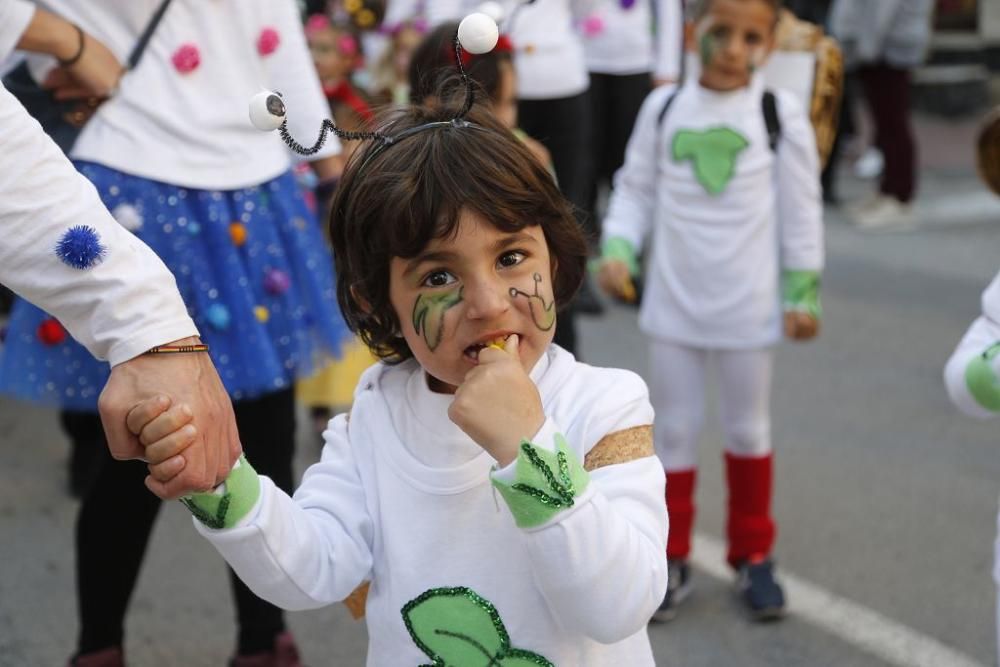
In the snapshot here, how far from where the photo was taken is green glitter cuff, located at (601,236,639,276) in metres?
3.38

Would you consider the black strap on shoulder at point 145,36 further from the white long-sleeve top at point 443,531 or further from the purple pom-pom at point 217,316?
the white long-sleeve top at point 443,531

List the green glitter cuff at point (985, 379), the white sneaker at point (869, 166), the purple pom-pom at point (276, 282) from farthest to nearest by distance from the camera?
the white sneaker at point (869, 166), the purple pom-pom at point (276, 282), the green glitter cuff at point (985, 379)

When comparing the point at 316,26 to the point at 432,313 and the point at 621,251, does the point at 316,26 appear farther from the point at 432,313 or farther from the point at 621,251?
the point at 432,313

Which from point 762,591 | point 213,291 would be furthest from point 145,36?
point 762,591

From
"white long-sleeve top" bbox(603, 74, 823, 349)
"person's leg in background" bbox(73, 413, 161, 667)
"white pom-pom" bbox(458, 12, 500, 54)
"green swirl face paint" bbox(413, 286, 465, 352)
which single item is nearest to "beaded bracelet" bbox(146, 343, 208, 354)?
"green swirl face paint" bbox(413, 286, 465, 352)

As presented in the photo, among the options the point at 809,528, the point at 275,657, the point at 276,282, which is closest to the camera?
the point at 276,282

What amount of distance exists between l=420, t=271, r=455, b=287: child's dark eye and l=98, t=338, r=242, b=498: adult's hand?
31 cm

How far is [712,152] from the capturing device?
3422 millimetres

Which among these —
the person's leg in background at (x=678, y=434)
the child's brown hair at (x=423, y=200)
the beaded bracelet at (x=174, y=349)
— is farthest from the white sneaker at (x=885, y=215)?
the beaded bracelet at (x=174, y=349)

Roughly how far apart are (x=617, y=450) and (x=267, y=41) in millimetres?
1478

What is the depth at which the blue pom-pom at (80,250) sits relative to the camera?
159 cm

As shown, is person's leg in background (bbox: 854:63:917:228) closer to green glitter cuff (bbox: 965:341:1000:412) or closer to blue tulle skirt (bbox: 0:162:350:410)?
blue tulle skirt (bbox: 0:162:350:410)

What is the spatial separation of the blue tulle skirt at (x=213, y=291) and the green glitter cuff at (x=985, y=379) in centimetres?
139

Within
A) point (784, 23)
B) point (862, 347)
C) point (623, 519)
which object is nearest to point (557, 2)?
point (784, 23)
